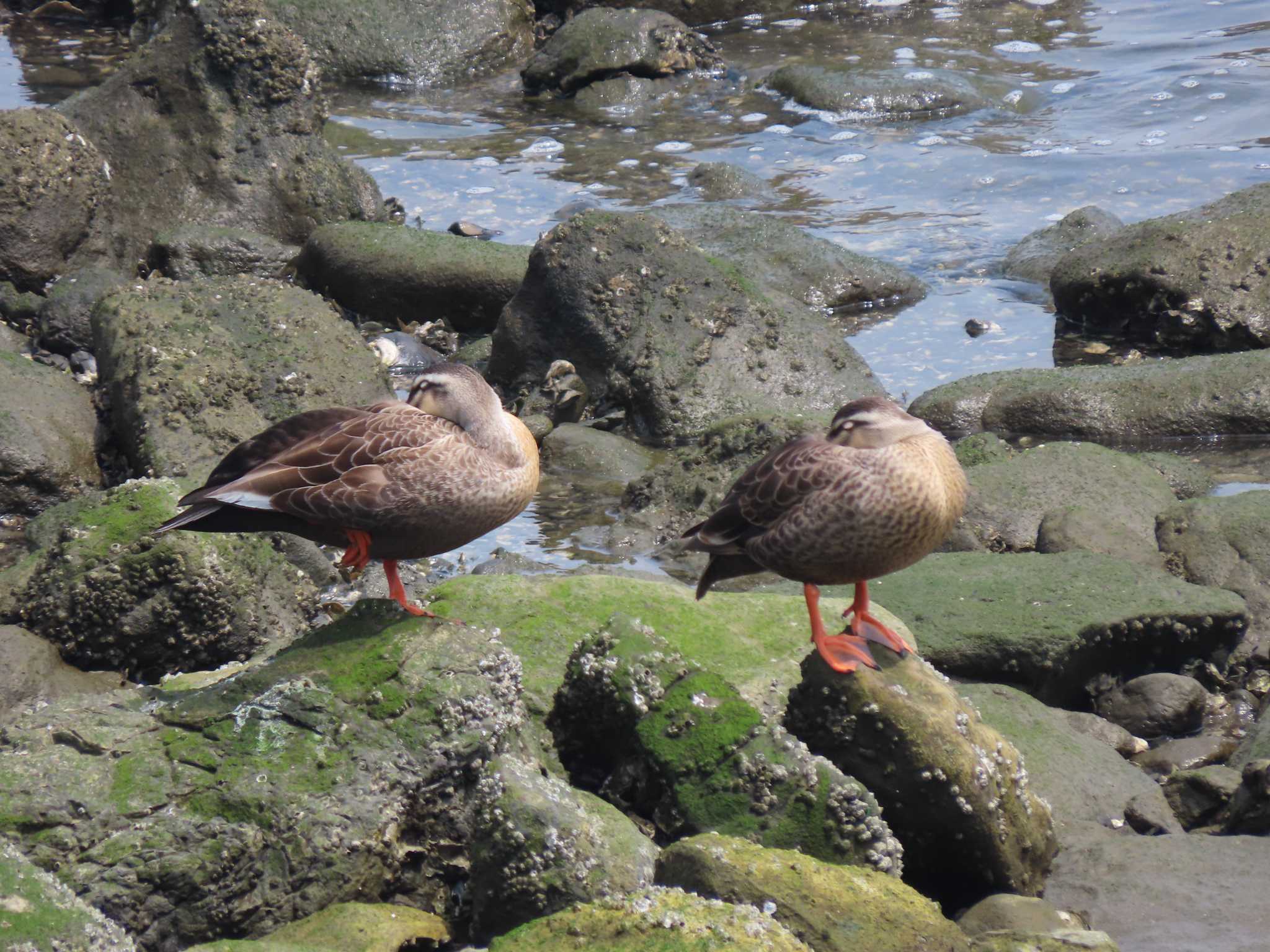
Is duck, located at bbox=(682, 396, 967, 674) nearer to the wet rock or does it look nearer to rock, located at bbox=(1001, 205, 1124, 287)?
the wet rock

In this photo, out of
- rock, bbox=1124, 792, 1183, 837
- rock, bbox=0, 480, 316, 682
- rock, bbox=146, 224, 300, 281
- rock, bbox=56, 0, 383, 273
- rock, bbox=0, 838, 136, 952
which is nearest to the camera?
rock, bbox=0, 838, 136, 952

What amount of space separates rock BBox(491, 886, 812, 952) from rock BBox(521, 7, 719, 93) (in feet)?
54.5

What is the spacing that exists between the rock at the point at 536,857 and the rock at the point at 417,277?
7814 mm

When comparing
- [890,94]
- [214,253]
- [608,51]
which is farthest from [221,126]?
[890,94]

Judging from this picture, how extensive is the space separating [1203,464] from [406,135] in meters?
11.5

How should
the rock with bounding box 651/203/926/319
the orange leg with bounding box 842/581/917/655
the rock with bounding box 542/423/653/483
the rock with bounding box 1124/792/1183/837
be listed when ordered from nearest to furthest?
1. the orange leg with bounding box 842/581/917/655
2. the rock with bounding box 1124/792/1183/837
3. the rock with bounding box 542/423/653/483
4. the rock with bounding box 651/203/926/319

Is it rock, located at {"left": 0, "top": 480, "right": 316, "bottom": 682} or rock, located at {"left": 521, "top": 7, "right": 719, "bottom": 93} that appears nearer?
rock, located at {"left": 0, "top": 480, "right": 316, "bottom": 682}

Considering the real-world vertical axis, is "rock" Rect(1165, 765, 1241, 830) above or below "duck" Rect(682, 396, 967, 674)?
below

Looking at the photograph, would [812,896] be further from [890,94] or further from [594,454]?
[890,94]

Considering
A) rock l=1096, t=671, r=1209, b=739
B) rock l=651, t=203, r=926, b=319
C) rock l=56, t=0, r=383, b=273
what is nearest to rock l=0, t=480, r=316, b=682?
rock l=1096, t=671, r=1209, b=739

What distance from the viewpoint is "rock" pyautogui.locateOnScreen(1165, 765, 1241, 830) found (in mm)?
5609

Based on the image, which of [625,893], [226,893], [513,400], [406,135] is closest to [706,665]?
[625,893]

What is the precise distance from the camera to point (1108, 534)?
8023 mm

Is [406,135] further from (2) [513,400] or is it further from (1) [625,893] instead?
(1) [625,893]
